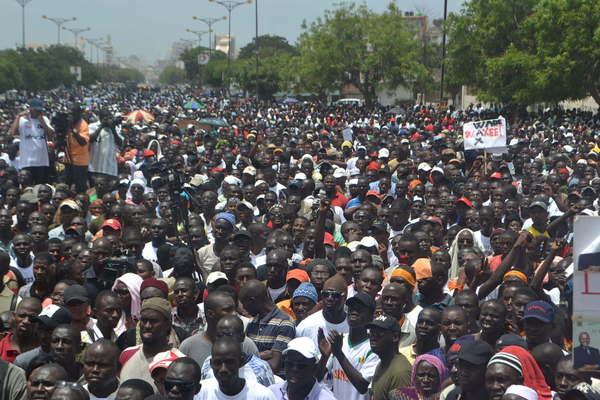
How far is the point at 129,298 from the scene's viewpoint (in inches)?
269

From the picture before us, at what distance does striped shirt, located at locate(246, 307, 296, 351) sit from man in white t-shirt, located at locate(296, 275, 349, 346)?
0.08m

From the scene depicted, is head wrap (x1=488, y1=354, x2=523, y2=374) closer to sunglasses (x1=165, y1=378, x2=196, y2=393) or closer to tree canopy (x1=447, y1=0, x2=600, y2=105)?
sunglasses (x1=165, y1=378, x2=196, y2=393)

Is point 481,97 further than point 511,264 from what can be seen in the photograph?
Yes

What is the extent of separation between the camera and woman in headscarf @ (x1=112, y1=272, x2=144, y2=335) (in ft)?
22.0

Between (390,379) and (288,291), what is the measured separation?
6.54ft

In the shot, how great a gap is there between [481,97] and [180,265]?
36.4m

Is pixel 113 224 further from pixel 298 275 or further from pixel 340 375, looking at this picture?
pixel 340 375

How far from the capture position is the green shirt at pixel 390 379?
17.4ft

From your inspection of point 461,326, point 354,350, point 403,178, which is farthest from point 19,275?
point 403,178

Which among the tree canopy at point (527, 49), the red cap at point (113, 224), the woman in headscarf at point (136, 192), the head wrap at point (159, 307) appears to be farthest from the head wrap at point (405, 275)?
the tree canopy at point (527, 49)

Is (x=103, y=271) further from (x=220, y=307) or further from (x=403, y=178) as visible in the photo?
(x=403, y=178)

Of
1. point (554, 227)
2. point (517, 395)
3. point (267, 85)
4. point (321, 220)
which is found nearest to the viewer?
point (517, 395)

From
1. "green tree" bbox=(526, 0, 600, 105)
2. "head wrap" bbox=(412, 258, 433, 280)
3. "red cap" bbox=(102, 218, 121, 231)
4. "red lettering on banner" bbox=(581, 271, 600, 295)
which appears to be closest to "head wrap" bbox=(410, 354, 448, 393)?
"red lettering on banner" bbox=(581, 271, 600, 295)

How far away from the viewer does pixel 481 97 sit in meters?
42.4
